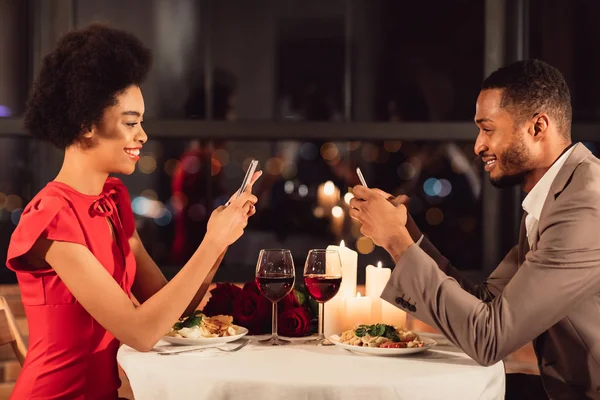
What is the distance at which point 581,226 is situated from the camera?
62.6 inches

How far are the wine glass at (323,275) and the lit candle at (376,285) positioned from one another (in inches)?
4.8

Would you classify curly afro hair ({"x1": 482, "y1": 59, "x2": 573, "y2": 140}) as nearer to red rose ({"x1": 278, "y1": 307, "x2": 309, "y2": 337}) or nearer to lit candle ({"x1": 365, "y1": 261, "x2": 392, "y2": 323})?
lit candle ({"x1": 365, "y1": 261, "x2": 392, "y2": 323})

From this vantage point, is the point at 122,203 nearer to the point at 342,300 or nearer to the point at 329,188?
the point at 342,300

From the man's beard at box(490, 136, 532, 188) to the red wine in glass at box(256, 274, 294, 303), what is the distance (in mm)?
650

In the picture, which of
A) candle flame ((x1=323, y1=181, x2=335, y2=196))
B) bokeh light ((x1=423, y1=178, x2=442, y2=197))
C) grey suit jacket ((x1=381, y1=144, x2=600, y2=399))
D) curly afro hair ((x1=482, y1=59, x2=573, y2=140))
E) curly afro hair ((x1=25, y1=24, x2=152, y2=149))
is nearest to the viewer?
grey suit jacket ((x1=381, y1=144, x2=600, y2=399))

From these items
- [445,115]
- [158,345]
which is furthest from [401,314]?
[445,115]

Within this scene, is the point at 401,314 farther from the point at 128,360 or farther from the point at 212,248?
the point at 128,360

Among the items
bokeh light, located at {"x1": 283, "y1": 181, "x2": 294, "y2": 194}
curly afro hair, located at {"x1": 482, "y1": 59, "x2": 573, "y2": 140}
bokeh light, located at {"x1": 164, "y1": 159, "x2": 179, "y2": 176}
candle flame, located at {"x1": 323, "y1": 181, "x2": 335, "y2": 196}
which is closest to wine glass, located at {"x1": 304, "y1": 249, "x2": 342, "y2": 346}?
curly afro hair, located at {"x1": 482, "y1": 59, "x2": 573, "y2": 140}

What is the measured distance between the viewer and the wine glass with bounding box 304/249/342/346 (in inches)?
65.6

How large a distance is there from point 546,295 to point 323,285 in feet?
1.55

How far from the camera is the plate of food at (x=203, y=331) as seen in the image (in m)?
1.62

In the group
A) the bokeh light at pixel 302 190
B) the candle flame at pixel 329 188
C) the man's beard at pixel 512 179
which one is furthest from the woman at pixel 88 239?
the bokeh light at pixel 302 190

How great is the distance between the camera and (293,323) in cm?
175

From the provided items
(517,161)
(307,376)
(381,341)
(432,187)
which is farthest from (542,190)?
(432,187)
